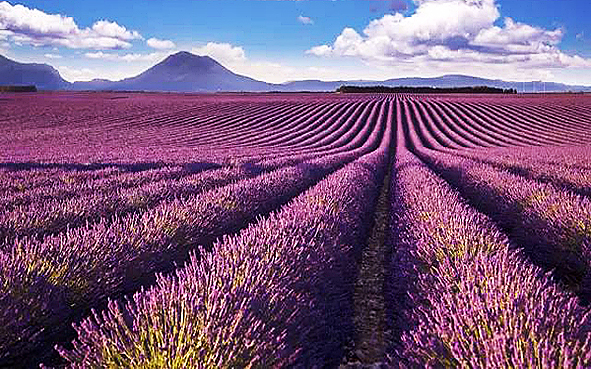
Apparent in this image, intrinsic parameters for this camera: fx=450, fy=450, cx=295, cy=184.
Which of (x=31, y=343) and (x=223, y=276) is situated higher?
(x=223, y=276)

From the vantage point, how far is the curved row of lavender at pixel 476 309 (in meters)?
1.73

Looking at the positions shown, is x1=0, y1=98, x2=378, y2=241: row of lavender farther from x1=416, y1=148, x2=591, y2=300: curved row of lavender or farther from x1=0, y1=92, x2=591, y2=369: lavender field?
x1=416, y1=148, x2=591, y2=300: curved row of lavender

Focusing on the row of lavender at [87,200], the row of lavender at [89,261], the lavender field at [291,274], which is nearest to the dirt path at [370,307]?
the lavender field at [291,274]

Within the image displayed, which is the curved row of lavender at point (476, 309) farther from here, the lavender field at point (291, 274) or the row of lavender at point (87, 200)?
the row of lavender at point (87, 200)

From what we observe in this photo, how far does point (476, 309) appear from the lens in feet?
6.94

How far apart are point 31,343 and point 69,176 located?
6550 mm

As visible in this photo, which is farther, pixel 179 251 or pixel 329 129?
pixel 329 129

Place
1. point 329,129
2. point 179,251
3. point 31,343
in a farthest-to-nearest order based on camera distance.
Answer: point 329,129 → point 179,251 → point 31,343

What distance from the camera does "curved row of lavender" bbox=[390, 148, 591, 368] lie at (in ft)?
5.68

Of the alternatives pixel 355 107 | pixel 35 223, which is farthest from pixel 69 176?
pixel 355 107

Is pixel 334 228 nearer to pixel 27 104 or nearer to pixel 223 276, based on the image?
pixel 223 276

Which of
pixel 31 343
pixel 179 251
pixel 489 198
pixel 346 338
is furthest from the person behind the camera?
pixel 489 198

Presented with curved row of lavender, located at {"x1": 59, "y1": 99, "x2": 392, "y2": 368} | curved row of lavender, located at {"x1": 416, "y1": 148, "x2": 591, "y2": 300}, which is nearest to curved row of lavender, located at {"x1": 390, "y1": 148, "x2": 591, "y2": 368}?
curved row of lavender, located at {"x1": 59, "y1": 99, "x2": 392, "y2": 368}

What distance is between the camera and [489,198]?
6941 millimetres
